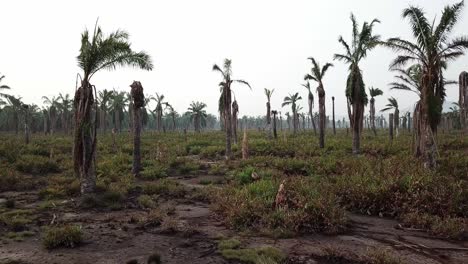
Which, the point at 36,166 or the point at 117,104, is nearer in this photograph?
the point at 36,166

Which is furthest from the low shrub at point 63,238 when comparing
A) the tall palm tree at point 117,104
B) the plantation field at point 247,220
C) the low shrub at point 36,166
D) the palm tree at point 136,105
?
the tall palm tree at point 117,104

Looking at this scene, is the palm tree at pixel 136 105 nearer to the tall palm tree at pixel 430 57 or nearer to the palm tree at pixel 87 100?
the palm tree at pixel 87 100

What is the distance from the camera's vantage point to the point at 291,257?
748 centimetres

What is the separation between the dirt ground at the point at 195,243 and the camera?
757 cm

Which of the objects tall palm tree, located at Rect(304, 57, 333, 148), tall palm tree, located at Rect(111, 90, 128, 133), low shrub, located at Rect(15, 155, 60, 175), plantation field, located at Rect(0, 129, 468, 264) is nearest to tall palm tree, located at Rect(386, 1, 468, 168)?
plantation field, located at Rect(0, 129, 468, 264)

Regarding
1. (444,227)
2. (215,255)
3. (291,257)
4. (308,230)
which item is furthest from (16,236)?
(444,227)

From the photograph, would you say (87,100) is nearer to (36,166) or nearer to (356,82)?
(36,166)

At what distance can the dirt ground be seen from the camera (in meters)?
7.57

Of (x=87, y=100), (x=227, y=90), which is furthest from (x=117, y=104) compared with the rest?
(x=87, y=100)

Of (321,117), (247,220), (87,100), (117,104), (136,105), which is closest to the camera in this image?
(247,220)

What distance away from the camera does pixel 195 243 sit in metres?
8.62

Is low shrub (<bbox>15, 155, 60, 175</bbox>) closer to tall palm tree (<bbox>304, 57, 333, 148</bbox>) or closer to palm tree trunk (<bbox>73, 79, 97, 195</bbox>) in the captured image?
palm tree trunk (<bbox>73, 79, 97, 195</bbox>)

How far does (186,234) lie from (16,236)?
4256mm

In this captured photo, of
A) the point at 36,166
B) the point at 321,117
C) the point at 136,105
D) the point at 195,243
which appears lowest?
the point at 195,243
